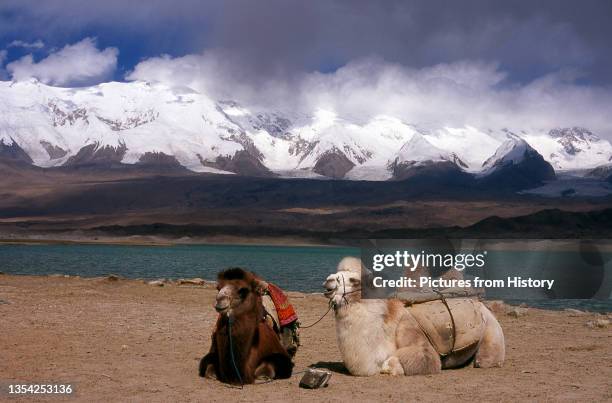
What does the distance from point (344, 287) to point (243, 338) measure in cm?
151

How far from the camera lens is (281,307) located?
1205 centimetres

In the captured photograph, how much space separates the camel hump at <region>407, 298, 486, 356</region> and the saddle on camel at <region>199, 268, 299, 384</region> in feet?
6.74

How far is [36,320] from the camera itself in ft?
54.7

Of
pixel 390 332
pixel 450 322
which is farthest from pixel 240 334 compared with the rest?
pixel 450 322

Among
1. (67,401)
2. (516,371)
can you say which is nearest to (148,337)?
(67,401)

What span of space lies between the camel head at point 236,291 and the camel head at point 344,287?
0.99 m

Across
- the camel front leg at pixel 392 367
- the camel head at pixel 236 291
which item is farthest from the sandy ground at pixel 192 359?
the camel head at pixel 236 291

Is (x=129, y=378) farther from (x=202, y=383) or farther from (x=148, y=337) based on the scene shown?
(x=148, y=337)

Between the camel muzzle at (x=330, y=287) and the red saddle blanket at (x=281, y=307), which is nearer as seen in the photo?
the camel muzzle at (x=330, y=287)

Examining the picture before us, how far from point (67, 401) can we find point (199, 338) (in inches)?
239

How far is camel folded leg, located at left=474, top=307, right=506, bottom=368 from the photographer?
1176 cm

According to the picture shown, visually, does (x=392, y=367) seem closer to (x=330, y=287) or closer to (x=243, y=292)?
(x=330, y=287)

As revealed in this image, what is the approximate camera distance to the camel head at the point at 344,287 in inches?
417

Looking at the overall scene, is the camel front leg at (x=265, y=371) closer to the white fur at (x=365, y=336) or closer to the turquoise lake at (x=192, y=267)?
the white fur at (x=365, y=336)
